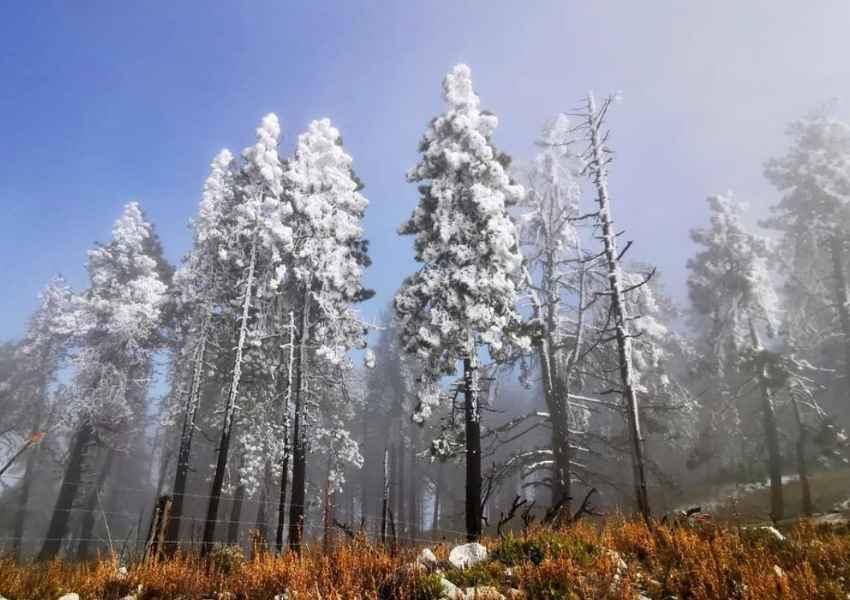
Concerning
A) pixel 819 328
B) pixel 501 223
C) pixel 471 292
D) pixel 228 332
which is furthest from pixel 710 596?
pixel 819 328

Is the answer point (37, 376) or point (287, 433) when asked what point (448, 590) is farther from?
point (37, 376)

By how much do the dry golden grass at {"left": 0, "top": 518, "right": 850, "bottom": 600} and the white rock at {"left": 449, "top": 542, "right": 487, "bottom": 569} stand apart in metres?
0.21

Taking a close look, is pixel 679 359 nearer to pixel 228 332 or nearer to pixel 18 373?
pixel 228 332

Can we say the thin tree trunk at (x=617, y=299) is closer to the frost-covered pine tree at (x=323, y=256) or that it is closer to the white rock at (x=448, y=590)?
the white rock at (x=448, y=590)

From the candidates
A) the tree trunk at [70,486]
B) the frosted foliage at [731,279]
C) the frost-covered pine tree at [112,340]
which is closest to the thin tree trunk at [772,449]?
the frosted foliage at [731,279]

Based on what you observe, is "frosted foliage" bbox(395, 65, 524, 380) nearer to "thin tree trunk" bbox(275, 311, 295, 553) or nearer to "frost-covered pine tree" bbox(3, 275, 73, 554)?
"thin tree trunk" bbox(275, 311, 295, 553)

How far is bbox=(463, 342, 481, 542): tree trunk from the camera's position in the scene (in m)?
12.9

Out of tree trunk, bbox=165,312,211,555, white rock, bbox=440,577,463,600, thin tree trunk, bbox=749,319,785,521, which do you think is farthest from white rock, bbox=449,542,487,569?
thin tree trunk, bbox=749,319,785,521

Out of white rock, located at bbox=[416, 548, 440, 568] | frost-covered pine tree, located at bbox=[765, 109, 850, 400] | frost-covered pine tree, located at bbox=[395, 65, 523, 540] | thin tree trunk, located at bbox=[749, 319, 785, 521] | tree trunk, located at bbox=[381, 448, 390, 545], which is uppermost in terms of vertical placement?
frost-covered pine tree, located at bbox=[765, 109, 850, 400]

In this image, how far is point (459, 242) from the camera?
15422 millimetres

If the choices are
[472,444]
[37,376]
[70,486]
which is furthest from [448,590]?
[37,376]

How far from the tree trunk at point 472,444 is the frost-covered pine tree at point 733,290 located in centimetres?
1614

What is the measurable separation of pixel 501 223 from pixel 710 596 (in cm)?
1086

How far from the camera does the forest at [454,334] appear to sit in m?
15.1
